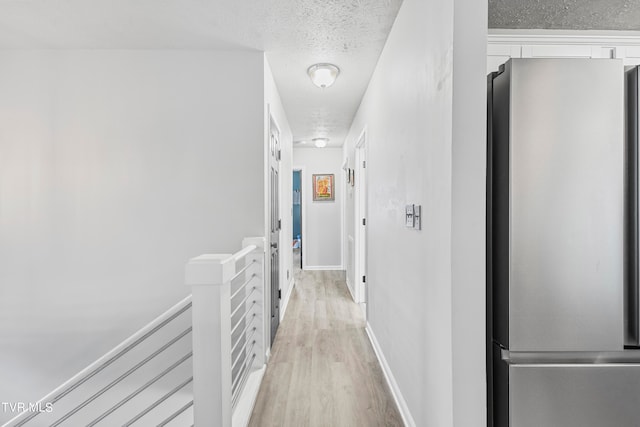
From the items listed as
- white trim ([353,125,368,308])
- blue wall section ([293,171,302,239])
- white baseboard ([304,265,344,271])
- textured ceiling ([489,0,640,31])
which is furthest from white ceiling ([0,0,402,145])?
blue wall section ([293,171,302,239])

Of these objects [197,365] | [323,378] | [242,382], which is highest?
[197,365]

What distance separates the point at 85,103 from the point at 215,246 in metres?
1.51

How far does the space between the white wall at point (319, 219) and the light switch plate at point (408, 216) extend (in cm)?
465

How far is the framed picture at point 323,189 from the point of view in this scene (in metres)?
6.54

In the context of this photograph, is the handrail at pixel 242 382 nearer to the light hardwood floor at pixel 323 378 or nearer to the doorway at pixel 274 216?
the light hardwood floor at pixel 323 378

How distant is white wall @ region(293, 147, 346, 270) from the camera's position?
6.54 meters

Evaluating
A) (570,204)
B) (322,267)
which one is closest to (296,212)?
Result: (322,267)

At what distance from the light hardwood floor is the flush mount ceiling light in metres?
2.32

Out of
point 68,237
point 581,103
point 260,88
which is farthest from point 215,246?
point 581,103

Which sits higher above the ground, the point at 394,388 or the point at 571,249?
the point at 571,249

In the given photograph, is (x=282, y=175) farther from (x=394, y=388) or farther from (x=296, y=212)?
(x=296, y=212)

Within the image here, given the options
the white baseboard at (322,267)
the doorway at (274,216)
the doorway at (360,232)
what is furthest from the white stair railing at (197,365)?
the white baseboard at (322,267)

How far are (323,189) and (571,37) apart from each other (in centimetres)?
482

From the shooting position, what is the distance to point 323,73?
2.87m
